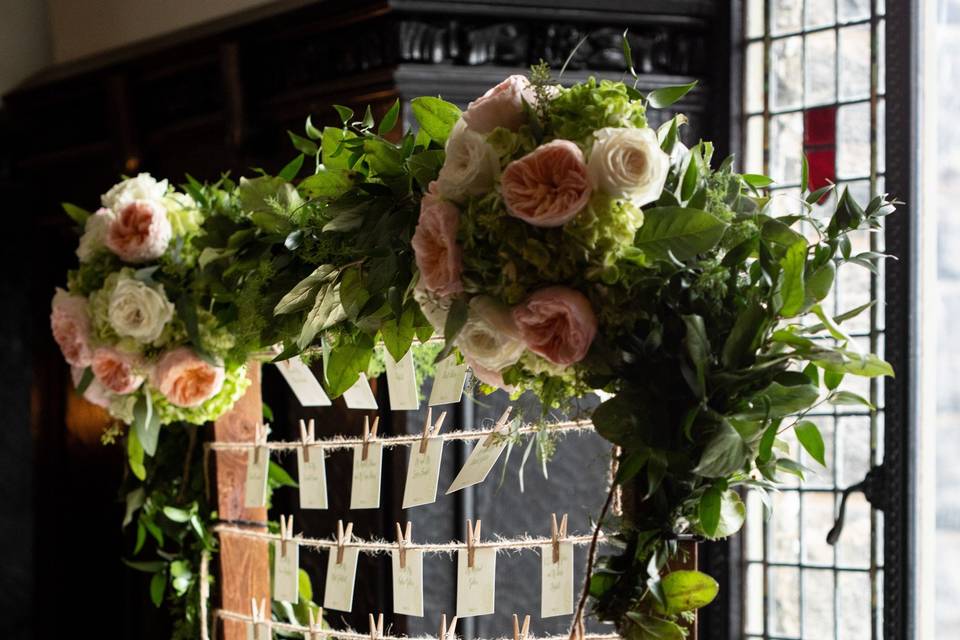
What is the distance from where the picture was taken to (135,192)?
2.24 metres

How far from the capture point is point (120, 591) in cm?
383

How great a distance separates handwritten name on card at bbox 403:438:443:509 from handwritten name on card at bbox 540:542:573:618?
21 centimetres

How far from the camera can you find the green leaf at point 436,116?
1540mm

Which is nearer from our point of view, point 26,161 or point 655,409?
point 655,409

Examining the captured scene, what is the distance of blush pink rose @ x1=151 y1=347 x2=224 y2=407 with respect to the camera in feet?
7.03

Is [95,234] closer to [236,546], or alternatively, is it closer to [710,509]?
[236,546]

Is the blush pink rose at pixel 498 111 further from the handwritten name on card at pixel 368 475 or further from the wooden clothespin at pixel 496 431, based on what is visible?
the handwritten name on card at pixel 368 475

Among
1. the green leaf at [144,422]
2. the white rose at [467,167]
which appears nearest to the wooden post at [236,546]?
the green leaf at [144,422]

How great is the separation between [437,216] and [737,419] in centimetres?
43

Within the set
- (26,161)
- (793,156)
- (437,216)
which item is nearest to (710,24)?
(793,156)

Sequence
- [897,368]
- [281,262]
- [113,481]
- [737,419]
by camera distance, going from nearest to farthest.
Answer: [737,419] → [281,262] → [897,368] → [113,481]

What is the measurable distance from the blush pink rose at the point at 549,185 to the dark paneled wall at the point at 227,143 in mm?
1189

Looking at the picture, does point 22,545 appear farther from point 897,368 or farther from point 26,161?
point 897,368

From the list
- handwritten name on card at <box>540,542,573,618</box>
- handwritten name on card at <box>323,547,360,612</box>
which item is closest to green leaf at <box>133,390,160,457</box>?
handwritten name on card at <box>323,547,360,612</box>
